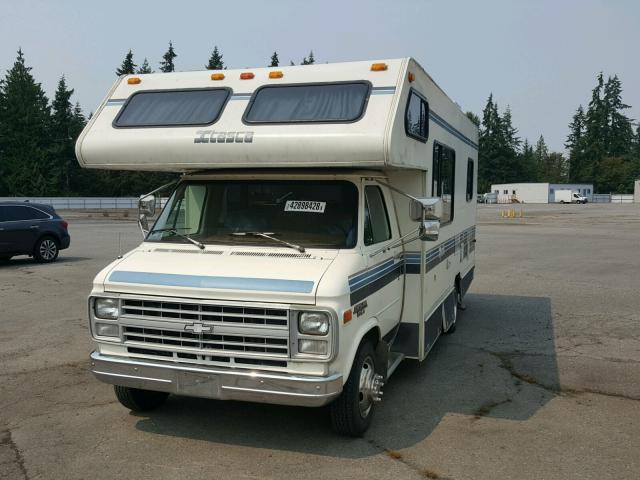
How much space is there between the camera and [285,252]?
511cm

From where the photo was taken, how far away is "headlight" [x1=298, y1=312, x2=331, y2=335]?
177 inches

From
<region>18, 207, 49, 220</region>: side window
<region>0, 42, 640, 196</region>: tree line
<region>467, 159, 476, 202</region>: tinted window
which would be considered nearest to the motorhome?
<region>467, 159, 476, 202</region>: tinted window

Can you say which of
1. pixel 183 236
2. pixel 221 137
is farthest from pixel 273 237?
pixel 221 137

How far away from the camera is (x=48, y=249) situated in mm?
16641

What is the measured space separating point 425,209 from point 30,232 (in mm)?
13491

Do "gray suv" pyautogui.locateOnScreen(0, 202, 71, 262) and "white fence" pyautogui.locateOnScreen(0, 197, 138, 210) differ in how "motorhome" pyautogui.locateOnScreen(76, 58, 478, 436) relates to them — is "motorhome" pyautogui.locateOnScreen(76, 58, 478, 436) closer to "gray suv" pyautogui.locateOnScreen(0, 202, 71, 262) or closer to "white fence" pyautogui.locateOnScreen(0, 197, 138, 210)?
"gray suv" pyautogui.locateOnScreen(0, 202, 71, 262)

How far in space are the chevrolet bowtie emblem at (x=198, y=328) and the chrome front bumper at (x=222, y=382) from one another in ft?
0.88

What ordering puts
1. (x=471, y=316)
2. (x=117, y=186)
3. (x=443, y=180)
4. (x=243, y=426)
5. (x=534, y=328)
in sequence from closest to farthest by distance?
(x=243, y=426) < (x=443, y=180) < (x=534, y=328) < (x=471, y=316) < (x=117, y=186)

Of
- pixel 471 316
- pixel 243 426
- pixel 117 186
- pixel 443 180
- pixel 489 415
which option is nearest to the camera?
pixel 243 426

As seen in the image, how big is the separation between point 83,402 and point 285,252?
2.58 m

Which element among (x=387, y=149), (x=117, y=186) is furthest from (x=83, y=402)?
(x=117, y=186)

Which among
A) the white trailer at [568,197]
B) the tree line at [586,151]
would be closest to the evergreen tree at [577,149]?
the tree line at [586,151]

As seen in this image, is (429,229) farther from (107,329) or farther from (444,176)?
(107,329)

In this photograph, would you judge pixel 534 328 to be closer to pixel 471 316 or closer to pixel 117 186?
pixel 471 316
